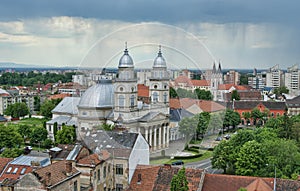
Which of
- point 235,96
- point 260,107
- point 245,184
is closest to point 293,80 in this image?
point 235,96

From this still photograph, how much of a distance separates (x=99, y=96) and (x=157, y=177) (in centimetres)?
1972

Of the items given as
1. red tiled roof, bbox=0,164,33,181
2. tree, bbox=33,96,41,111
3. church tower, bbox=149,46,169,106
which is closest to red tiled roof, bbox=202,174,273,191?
red tiled roof, bbox=0,164,33,181

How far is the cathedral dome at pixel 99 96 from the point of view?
125ft

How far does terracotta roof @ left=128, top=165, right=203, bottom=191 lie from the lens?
19.9 meters

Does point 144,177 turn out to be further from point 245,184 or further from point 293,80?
point 293,80

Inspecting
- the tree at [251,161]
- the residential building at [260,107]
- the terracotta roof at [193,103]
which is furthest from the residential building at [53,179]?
the residential building at [260,107]

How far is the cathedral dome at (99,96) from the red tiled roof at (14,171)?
1479cm

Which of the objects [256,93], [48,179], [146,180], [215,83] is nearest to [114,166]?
[146,180]

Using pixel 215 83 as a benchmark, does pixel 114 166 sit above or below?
below

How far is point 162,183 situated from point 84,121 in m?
20.1

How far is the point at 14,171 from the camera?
23.3 m

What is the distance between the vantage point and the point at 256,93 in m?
86.3

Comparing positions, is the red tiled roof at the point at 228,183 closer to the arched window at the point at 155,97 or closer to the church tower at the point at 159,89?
the church tower at the point at 159,89

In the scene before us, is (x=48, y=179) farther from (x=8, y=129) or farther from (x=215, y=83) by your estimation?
(x=215, y=83)
